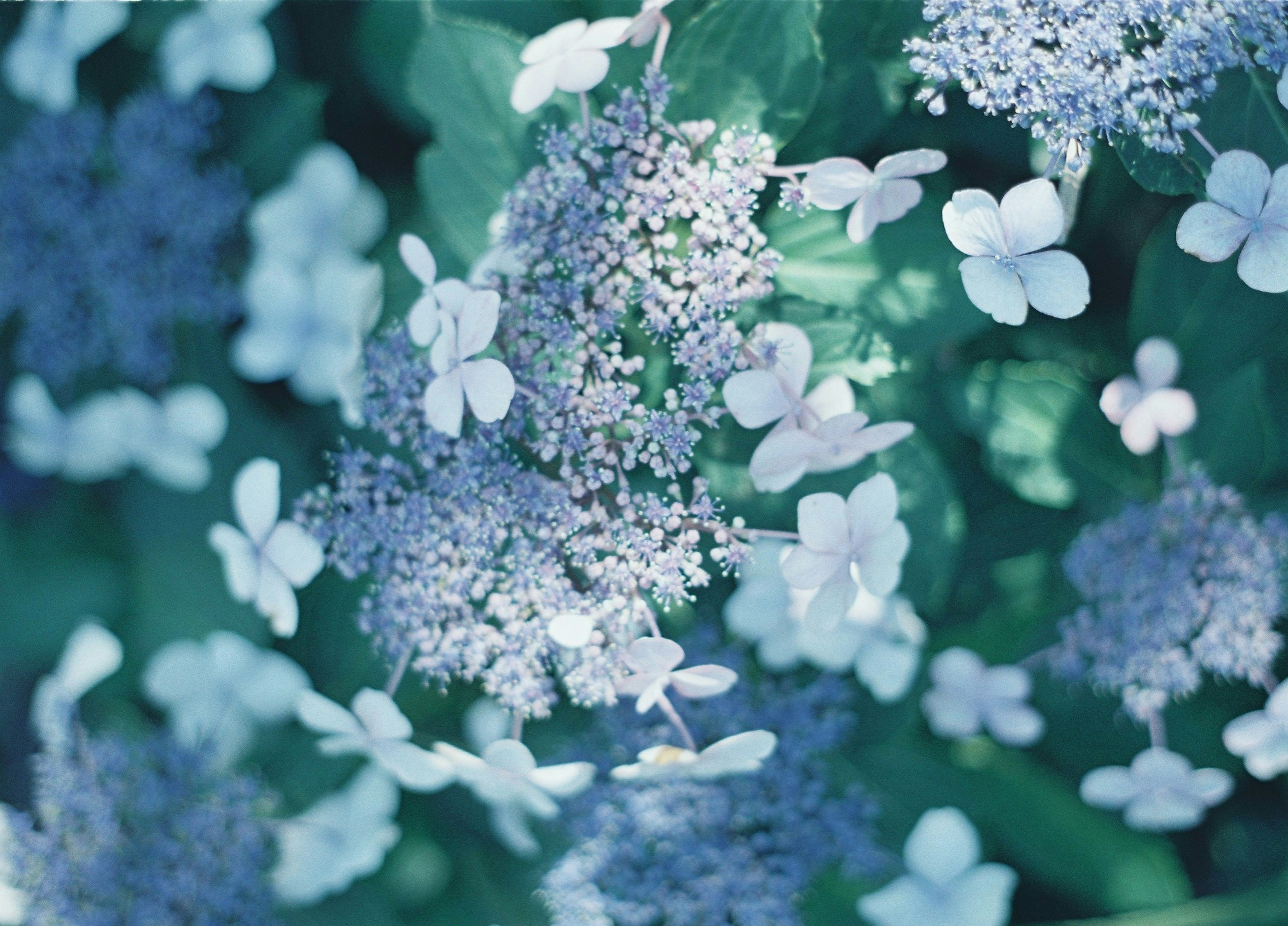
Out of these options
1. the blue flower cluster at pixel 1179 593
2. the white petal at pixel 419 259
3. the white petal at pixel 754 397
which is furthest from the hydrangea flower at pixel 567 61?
the blue flower cluster at pixel 1179 593

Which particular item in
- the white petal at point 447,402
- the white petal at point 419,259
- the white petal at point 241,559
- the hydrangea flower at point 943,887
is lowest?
the hydrangea flower at point 943,887

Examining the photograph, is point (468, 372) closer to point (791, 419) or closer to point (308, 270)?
point (791, 419)

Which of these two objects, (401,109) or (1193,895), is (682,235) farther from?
(1193,895)

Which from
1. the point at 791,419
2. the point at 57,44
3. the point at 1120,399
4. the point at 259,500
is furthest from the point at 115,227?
the point at 1120,399

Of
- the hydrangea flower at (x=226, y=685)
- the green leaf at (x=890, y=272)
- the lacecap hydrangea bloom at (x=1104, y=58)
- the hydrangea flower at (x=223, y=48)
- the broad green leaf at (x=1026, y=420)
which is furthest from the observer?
the hydrangea flower at (x=226, y=685)

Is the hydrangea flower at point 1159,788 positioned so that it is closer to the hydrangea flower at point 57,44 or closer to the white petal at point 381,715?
the white petal at point 381,715

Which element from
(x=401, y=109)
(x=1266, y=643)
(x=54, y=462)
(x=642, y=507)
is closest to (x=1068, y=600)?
(x=1266, y=643)

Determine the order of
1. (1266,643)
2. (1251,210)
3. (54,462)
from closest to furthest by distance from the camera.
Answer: (1251,210), (1266,643), (54,462)
